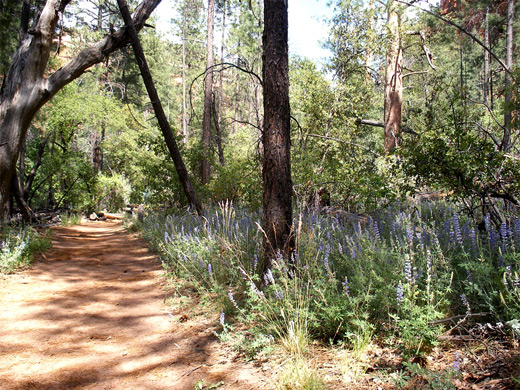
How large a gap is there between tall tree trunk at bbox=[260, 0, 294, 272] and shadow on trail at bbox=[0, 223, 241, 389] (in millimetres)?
1185

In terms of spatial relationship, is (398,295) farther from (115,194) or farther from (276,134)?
(115,194)

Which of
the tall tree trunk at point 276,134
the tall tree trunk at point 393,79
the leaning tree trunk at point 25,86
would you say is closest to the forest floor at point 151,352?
the tall tree trunk at point 276,134

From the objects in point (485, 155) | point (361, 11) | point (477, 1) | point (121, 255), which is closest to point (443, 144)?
point (485, 155)

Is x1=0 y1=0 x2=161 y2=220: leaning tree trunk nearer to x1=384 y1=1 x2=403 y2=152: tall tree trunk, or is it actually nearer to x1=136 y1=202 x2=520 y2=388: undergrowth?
x1=136 y1=202 x2=520 y2=388: undergrowth

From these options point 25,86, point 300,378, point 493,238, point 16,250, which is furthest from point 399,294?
point 25,86

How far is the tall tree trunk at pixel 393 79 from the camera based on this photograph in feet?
34.5

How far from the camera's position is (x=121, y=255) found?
26.0ft

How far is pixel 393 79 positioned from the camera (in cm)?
1096

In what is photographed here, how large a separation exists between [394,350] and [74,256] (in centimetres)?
708

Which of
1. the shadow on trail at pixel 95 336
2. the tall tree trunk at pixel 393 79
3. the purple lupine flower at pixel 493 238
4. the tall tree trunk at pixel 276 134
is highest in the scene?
the tall tree trunk at pixel 393 79

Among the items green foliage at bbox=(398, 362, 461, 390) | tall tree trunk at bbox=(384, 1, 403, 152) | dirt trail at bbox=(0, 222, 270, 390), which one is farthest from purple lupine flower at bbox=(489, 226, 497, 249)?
tall tree trunk at bbox=(384, 1, 403, 152)

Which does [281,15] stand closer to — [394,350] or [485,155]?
[485,155]

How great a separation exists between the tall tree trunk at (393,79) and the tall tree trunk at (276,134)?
737 centimetres

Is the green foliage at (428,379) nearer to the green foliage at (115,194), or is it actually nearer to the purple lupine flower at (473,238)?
the purple lupine flower at (473,238)
